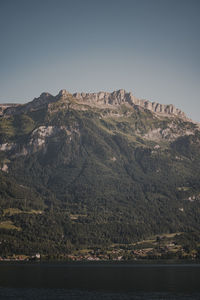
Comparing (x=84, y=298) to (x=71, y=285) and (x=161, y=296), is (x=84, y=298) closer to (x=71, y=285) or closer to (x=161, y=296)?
(x=161, y=296)

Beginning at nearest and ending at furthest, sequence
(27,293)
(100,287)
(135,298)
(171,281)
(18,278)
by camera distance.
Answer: (135,298)
(27,293)
(100,287)
(171,281)
(18,278)

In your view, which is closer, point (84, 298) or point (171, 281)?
point (84, 298)

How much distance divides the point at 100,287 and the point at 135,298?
30.1 metres

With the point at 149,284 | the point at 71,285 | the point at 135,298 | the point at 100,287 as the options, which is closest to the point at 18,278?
the point at 71,285

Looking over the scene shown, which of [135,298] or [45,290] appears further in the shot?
[45,290]

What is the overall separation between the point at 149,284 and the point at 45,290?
39365mm

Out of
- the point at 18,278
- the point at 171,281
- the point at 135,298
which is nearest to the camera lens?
the point at 135,298

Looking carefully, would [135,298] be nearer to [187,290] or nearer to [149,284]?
[187,290]

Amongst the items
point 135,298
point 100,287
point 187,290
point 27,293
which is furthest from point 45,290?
point 187,290

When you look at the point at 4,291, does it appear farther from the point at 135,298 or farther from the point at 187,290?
the point at 187,290

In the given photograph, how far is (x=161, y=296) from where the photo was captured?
4980 inches

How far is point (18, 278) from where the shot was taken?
17925 cm

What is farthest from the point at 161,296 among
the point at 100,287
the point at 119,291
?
the point at 100,287

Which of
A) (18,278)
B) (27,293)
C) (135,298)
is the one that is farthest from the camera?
(18,278)
